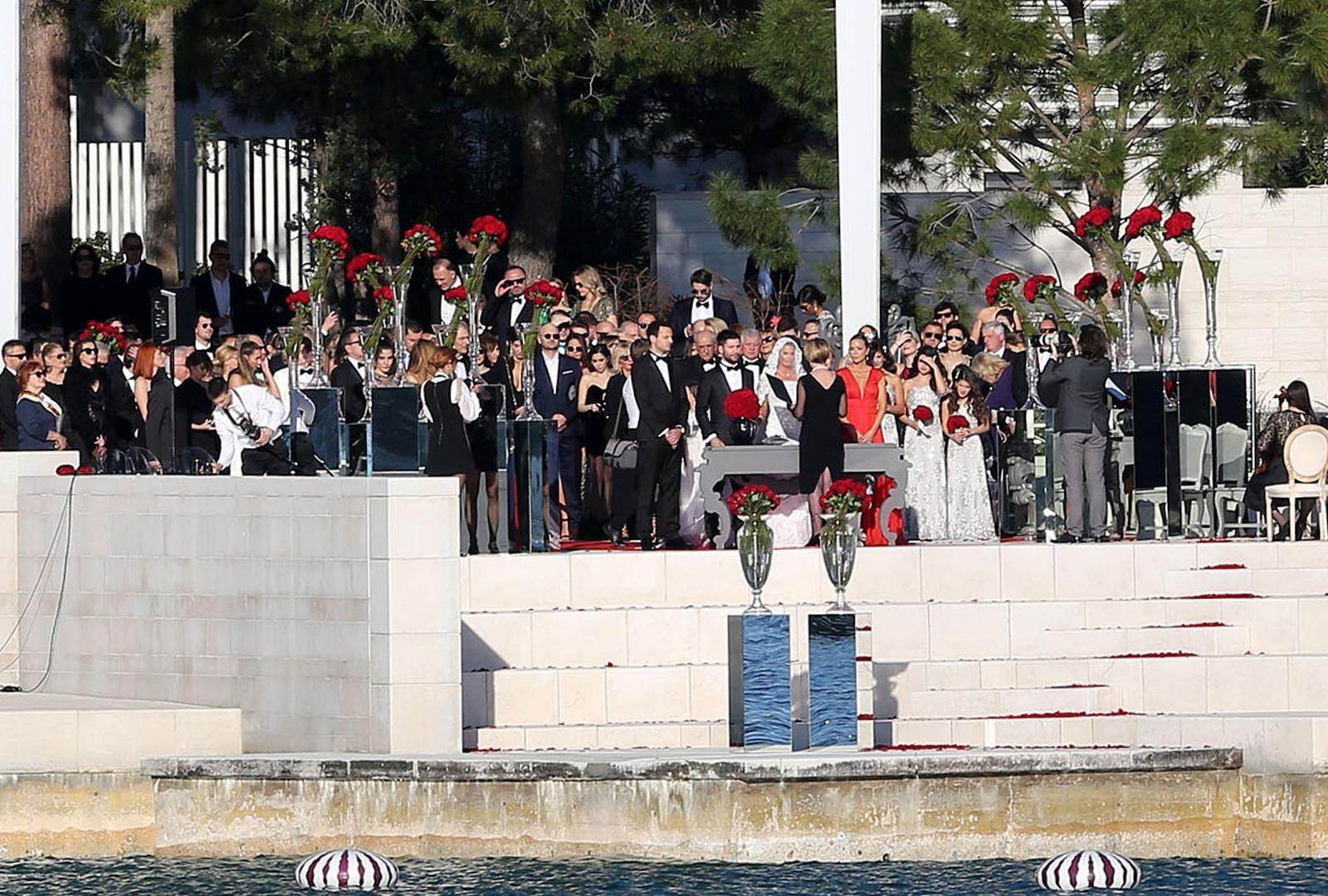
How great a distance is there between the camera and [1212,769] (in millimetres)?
13758

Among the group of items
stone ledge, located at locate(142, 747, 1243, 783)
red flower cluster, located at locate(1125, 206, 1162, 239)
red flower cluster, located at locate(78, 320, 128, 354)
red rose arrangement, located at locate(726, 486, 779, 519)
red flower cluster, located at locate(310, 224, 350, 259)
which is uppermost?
red flower cluster, located at locate(1125, 206, 1162, 239)

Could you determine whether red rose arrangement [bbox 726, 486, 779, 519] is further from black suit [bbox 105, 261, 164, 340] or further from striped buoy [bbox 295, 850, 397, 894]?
black suit [bbox 105, 261, 164, 340]

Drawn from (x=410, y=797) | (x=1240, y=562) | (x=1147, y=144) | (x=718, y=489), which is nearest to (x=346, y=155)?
(x=1147, y=144)

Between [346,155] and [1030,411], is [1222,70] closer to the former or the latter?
[1030,411]

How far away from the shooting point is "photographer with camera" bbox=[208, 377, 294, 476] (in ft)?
53.8

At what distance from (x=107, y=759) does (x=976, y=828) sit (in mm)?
4387

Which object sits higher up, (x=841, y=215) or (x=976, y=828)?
(x=841, y=215)

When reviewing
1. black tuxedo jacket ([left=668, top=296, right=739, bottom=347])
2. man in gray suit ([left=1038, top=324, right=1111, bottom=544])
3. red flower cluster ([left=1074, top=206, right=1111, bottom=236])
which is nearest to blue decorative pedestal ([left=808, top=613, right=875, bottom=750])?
man in gray suit ([left=1038, top=324, right=1111, bottom=544])

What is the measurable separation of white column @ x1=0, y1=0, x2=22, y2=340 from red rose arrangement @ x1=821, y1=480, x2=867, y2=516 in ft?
25.5

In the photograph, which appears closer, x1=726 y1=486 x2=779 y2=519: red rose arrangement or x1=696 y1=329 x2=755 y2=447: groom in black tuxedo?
x1=726 y1=486 x2=779 y2=519: red rose arrangement

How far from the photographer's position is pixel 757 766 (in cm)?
1349

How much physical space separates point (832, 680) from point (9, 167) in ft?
30.1

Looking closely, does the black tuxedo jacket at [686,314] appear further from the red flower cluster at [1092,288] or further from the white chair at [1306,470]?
the white chair at [1306,470]

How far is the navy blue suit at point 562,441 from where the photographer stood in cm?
1778
